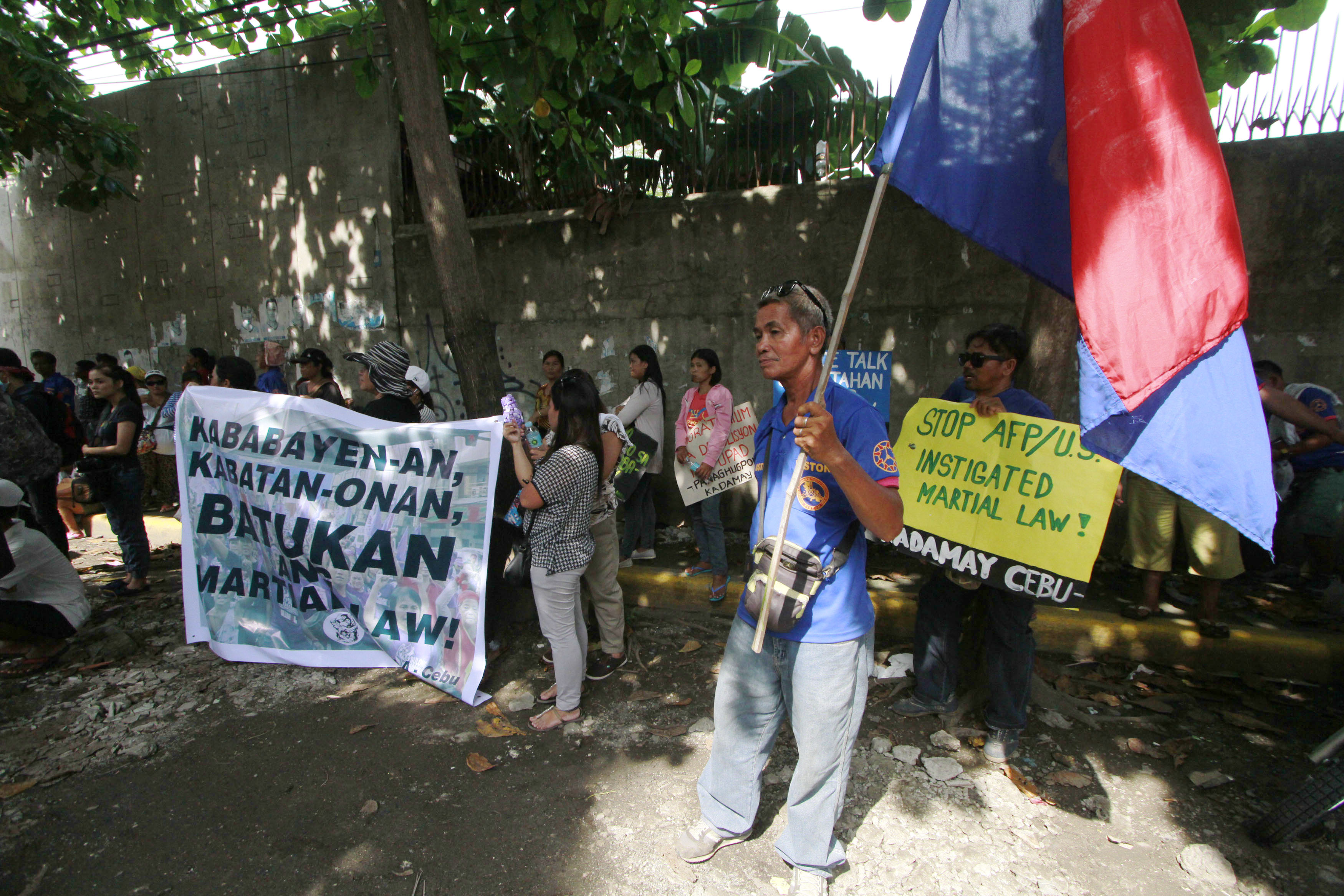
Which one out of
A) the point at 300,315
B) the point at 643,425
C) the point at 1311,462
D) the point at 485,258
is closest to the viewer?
the point at 1311,462

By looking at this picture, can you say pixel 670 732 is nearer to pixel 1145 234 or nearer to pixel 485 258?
pixel 1145 234

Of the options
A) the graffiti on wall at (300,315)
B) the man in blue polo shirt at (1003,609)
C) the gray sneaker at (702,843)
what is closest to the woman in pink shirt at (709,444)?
the man in blue polo shirt at (1003,609)

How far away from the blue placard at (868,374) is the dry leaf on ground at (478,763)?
3.91 metres

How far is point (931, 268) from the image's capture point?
18.2 ft

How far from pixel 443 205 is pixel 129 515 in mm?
3520

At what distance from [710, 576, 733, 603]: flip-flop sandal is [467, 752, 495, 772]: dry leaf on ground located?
208cm

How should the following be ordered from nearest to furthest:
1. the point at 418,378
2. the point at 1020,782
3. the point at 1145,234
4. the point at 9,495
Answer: the point at 1145,234 → the point at 1020,782 → the point at 9,495 → the point at 418,378

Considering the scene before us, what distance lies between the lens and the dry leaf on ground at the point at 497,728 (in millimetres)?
3367

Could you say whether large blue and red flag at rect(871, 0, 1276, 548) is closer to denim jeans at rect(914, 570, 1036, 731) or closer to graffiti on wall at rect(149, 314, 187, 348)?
denim jeans at rect(914, 570, 1036, 731)

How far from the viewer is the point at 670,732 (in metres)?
3.39

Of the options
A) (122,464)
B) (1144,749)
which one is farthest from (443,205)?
(1144,749)

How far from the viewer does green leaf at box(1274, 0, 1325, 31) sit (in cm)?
462

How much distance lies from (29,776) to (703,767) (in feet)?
10.0

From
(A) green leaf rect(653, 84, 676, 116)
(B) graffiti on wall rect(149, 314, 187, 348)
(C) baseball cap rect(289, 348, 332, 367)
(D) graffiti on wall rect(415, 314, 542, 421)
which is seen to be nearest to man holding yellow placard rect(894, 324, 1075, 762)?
(A) green leaf rect(653, 84, 676, 116)
